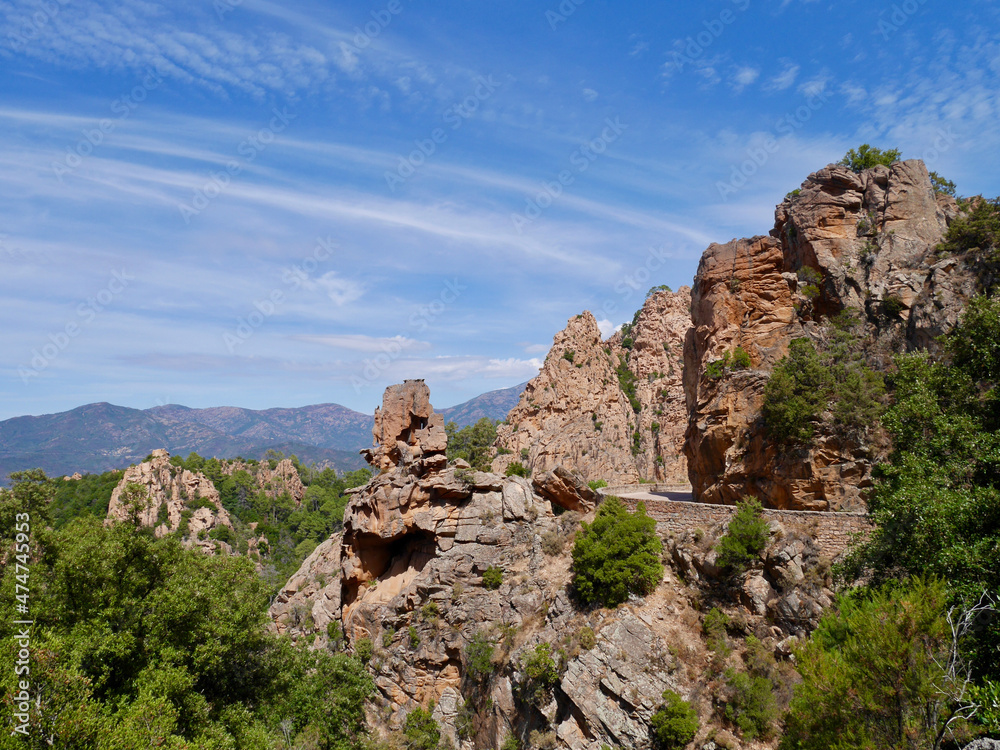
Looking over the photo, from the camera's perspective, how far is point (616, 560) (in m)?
25.6

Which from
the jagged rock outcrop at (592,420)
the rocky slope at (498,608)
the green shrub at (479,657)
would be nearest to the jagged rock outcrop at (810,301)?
the rocky slope at (498,608)

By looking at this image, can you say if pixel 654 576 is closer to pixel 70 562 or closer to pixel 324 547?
pixel 70 562

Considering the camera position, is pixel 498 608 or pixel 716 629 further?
pixel 498 608

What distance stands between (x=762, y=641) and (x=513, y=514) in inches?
609

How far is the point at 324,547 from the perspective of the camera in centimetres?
4747

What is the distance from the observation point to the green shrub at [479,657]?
2756cm

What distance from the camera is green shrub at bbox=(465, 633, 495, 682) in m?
27.6

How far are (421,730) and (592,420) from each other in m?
49.7

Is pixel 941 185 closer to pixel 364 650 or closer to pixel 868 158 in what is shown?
pixel 868 158

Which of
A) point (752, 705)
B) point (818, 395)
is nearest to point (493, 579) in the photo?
point (752, 705)

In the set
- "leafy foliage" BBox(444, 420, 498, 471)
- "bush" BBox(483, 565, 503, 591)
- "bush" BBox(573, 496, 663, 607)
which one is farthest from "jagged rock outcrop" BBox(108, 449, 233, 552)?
"bush" BBox(573, 496, 663, 607)

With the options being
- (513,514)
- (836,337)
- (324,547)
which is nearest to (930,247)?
(836,337)

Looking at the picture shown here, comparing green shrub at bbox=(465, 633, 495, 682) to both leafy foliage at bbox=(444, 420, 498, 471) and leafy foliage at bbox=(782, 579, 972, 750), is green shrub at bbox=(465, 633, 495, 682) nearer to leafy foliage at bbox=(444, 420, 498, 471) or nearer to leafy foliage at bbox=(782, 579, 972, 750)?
leafy foliage at bbox=(782, 579, 972, 750)

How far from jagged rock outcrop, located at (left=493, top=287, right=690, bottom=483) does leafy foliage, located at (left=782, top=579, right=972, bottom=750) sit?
5220 centimetres
